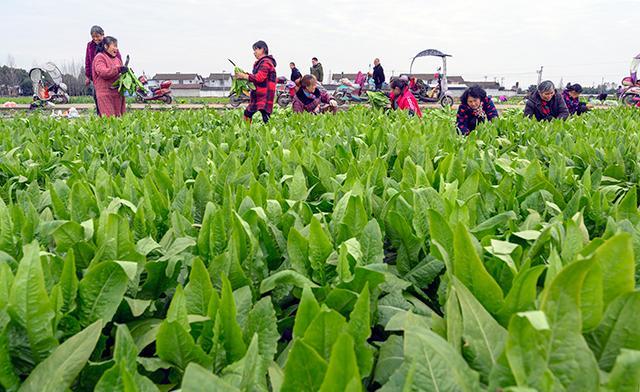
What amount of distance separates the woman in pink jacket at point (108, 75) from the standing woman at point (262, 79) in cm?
205

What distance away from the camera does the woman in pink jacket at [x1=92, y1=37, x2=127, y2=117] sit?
28.0 feet

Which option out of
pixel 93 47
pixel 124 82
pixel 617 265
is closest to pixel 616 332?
pixel 617 265

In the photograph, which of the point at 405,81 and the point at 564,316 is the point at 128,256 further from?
the point at 405,81

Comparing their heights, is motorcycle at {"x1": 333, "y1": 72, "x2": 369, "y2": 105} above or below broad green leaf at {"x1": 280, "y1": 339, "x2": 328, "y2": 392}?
above

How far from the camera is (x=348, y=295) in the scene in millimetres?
1334

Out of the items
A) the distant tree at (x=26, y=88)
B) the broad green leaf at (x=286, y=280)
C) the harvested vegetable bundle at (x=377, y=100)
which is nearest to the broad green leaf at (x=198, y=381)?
the broad green leaf at (x=286, y=280)

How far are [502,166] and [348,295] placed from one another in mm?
1802

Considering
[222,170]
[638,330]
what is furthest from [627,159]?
[638,330]

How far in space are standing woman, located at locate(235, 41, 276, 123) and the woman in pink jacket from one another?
80.9 inches

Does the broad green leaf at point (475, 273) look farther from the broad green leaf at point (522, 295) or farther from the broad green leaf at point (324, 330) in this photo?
the broad green leaf at point (324, 330)

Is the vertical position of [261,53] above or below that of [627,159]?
above

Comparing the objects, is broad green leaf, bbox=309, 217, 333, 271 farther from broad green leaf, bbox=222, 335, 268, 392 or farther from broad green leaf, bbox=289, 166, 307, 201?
broad green leaf, bbox=289, 166, 307, 201

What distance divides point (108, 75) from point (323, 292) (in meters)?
8.13

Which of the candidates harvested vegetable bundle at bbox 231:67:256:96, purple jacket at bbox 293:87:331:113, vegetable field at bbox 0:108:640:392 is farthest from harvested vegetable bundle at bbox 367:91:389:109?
vegetable field at bbox 0:108:640:392
